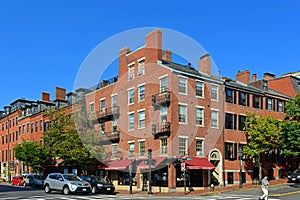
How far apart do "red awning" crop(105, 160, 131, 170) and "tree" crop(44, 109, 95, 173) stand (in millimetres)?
1923

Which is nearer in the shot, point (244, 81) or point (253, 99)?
point (253, 99)

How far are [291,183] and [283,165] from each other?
9.37 m

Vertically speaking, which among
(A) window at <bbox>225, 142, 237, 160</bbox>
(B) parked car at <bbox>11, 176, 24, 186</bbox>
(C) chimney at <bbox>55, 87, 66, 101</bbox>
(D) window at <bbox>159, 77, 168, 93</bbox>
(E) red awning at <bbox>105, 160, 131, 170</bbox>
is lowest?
(B) parked car at <bbox>11, 176, 24, 186</bbox>

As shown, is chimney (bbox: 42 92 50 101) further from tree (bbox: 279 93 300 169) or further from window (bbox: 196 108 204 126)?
tree (bbox: 279 93 300 169)

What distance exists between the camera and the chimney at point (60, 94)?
63756 millimetres

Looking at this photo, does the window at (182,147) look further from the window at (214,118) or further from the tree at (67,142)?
the tree at (67,142)

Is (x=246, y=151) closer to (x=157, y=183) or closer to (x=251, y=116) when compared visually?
(x=251, y=116)

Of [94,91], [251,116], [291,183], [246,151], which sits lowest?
[291,183]

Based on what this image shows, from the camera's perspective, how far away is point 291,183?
1517 inches

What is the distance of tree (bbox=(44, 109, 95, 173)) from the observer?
41719mm

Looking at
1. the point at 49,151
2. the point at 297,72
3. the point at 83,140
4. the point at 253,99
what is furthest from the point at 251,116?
the point at 297,72

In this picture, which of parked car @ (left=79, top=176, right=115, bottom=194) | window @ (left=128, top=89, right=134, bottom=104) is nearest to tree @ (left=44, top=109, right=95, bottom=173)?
window @ (left=128, top=89, right=134, bottom=104)

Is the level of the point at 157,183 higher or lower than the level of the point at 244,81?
lower

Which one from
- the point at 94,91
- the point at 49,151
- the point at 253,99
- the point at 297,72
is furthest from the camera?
the point at 297,72
